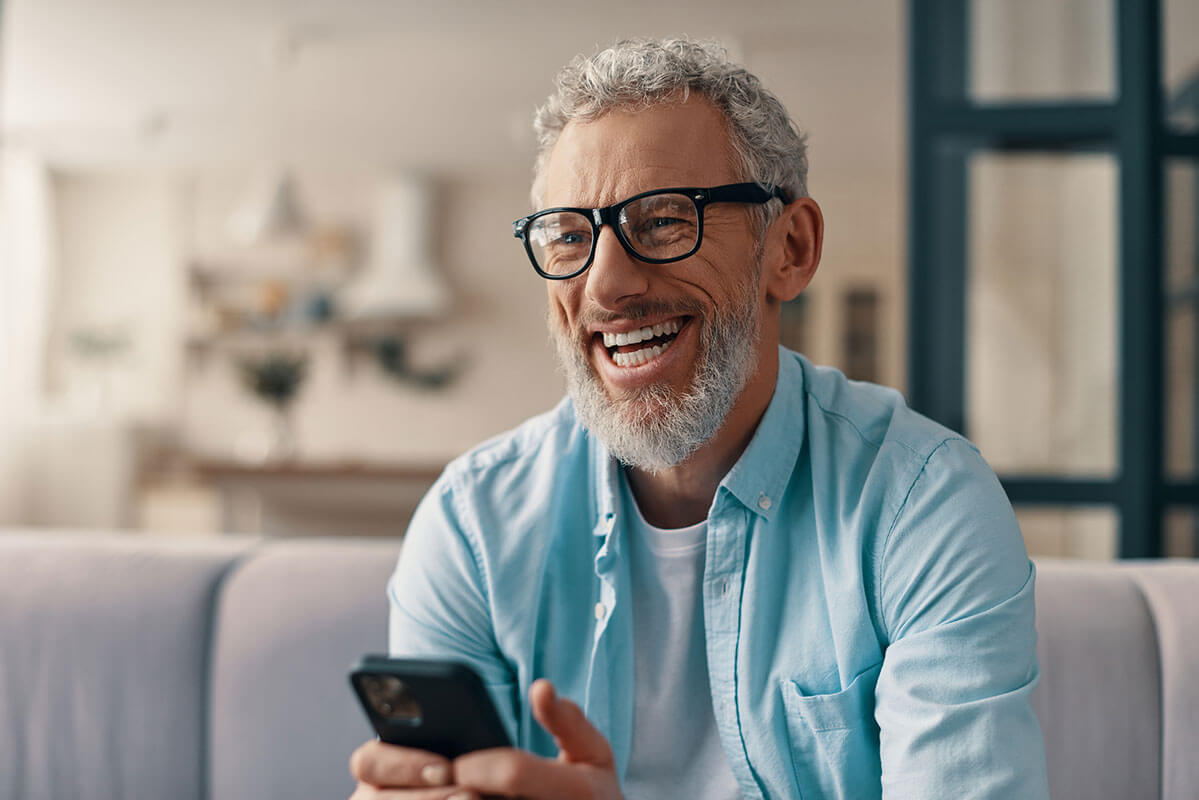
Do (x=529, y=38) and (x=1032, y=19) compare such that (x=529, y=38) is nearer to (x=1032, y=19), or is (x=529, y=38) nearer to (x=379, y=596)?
(x=1032, y=19)

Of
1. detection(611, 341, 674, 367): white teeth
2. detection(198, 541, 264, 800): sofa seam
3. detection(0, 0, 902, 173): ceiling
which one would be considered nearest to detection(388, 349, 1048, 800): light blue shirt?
detection(611, 341, 674, 367): white teeth

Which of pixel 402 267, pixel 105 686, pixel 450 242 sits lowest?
pixel 105 686

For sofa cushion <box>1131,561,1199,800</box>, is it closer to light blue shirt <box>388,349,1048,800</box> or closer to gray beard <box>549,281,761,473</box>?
light blue shirt <box>388,349,1048,800</box>

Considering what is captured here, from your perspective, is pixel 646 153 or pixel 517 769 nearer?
pixel 517 769

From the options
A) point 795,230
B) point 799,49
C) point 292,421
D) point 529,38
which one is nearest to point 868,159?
point 799,49

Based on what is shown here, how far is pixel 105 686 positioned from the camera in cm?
131

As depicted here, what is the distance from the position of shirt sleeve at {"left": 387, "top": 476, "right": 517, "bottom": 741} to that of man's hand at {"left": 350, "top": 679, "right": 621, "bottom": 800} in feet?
0.85

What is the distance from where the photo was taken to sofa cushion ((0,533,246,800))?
4.28 ft

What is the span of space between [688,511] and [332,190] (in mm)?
6005

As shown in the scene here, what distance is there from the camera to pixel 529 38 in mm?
4426

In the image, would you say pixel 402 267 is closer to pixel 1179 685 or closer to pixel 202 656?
pixel 202 656

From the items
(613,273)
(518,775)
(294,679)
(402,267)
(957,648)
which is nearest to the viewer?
(518,775)

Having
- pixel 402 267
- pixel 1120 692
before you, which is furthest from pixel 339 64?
pixel 1120 692

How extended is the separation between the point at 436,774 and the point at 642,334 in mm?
485
